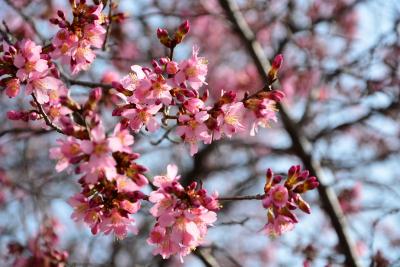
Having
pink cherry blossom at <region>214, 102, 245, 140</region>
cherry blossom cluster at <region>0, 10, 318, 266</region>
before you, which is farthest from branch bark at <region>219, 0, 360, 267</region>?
pink cherry blossom at <region>214, 102, 245, 140</region>

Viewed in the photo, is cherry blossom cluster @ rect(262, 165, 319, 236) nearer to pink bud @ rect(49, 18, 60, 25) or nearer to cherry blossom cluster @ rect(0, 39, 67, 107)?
cherry blossom cluster @ rect(0, 39, 67, 107)

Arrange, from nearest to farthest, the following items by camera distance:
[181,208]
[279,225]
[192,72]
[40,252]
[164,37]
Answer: [181,208] → [279,225] → [192,72] → [164,37] → [40,252]

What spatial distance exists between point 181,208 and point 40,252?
6.47 feet

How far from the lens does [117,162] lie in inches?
73.3

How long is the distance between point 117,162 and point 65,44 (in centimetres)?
89

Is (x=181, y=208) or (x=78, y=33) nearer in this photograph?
(x=181, y=208)

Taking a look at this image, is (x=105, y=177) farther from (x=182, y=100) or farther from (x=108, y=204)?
(x=182, y=100)

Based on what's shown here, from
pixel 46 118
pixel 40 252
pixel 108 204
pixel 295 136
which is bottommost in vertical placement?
pixel 40 252

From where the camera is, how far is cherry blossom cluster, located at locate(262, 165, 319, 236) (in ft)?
6.63

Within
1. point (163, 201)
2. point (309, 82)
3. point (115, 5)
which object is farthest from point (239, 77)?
point (163, 201)

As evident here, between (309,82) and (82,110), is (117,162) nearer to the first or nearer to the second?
(82,110)

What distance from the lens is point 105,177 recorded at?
6.10 feet

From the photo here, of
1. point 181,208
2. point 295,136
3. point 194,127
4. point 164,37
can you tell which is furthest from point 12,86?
point 295,136

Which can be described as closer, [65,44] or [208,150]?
[65,44]
